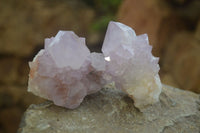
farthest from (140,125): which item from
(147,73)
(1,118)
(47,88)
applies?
(1,118)

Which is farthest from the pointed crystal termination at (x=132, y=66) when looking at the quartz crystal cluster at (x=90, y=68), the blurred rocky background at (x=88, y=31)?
the blurred rocky background at (x=88, y=31)

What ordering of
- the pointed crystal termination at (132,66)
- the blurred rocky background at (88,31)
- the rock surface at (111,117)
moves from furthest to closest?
the blurred rocky background at (88,31), the pointed crystal termination at (132,66), the rock surface at (111,117)

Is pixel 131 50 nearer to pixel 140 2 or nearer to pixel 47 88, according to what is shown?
pixel 47 88

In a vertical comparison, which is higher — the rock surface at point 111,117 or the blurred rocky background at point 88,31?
the rock surface at point 111,117

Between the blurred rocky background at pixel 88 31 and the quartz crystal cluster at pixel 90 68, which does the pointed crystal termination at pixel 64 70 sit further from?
the blurred rocky background at pixel 88 31

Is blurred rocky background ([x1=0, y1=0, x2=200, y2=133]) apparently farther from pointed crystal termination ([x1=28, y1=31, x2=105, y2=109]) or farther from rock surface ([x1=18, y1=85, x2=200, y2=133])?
pointed crystal termination ([x1=28, y1=31, x2=105, y2=109])

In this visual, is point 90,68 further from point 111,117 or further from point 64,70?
point 111,117
